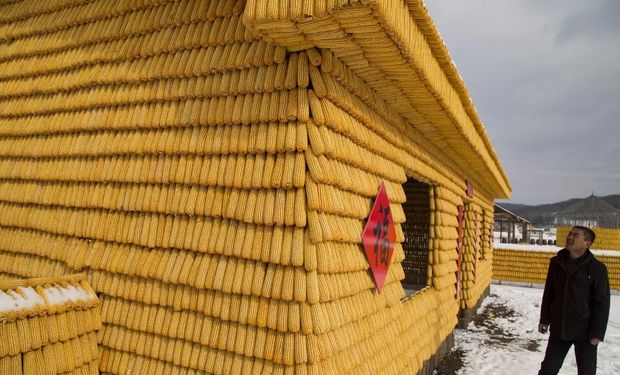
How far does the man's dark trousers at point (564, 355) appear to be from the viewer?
15.6ft

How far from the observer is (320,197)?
3.13m

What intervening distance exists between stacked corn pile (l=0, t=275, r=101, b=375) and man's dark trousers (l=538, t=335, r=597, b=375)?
479cm

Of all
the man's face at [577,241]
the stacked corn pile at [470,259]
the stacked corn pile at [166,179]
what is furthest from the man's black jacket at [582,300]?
the stacked corn pile at [470,259]

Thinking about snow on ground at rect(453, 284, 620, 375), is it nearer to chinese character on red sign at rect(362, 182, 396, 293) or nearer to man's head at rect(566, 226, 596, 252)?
man's head at rect(566, 226, 596, 252)

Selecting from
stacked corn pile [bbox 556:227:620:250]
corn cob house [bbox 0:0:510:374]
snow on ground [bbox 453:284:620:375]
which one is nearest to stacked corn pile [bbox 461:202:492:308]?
snow on ground [bbox 453:284:620:375]

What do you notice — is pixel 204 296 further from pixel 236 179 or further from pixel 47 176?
pixel 47 176

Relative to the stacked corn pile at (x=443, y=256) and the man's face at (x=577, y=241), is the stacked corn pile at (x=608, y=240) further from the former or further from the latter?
the man's face at (x=577, y=241)

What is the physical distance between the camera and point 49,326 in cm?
325

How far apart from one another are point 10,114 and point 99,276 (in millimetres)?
2437

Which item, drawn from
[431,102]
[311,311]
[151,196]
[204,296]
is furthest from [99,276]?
[431,102]

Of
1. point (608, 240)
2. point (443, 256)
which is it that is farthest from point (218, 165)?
point (608, 240)

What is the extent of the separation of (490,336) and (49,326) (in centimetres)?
894

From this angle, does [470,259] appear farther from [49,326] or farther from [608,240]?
[608,240]

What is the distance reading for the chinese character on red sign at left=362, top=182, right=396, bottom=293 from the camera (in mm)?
Result: 3939
